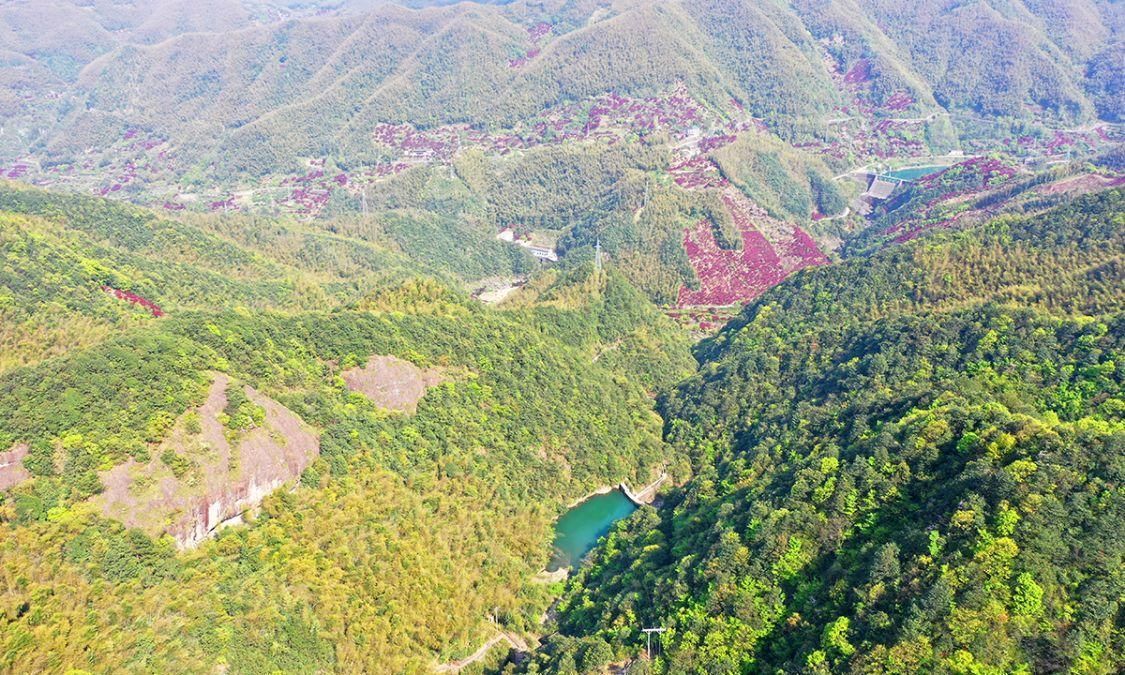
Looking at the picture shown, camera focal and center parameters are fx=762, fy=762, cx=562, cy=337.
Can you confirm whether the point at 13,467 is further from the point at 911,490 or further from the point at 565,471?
the point at 911,490

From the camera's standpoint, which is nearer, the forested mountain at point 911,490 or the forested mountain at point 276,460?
the forested mountain at point 911,490

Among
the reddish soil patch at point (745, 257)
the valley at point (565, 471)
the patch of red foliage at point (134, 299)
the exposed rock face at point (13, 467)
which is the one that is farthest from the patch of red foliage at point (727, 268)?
the exposed rock face at point (13, 467)

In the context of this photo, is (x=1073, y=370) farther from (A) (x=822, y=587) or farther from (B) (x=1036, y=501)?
(A) (x=822, y=587)

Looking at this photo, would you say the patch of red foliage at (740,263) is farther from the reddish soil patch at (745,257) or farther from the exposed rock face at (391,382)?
the exposed rock face at (391,382)

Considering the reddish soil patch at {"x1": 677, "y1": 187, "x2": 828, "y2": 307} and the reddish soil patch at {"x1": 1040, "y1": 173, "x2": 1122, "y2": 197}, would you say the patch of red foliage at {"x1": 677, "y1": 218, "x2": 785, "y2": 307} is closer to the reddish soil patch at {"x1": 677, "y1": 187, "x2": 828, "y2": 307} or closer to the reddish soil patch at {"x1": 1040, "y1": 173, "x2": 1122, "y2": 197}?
the reddish soil patch at {"x1": 677, "y1": 187, "x2": 828, "y2": 307}

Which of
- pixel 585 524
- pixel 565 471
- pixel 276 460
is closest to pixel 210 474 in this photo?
pixel 276 460

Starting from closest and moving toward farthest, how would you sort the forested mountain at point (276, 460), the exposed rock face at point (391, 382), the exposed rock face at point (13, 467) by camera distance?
the forested mountain at point (276, 460)
the exposed rock face at point (13, 467)
the exposed rock face at point (391, 382)
